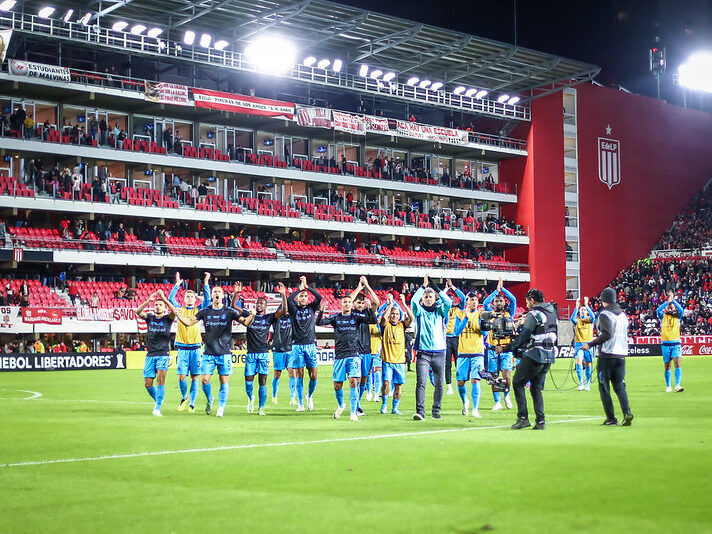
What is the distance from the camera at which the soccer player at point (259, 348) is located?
21.2m

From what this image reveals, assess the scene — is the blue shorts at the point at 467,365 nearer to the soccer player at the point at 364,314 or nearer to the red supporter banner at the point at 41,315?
the soccer player at the point at 364,314

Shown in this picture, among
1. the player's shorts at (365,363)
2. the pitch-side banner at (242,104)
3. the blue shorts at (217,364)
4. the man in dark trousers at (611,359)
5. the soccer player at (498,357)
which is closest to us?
the man in dark trousers at (611,359)

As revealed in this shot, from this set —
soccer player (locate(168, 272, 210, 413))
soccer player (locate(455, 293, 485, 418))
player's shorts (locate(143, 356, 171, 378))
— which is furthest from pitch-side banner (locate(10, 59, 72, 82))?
soccer player (locate(455, 293, 485, 418))

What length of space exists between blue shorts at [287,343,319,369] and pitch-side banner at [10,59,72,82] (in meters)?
39.4

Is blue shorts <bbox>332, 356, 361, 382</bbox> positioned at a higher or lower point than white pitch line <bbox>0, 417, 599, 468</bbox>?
higher

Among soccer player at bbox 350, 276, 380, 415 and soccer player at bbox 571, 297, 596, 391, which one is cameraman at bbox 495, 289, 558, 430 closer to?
soccer player at bbox 350, 276, 380, 415

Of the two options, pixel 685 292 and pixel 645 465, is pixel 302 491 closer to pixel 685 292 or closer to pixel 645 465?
pixel 645 465

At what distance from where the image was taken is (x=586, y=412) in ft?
67.1

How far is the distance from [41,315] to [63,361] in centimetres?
405

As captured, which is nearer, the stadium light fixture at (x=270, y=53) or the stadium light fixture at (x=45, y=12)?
the stadium light fixture at (x=45, y=12)

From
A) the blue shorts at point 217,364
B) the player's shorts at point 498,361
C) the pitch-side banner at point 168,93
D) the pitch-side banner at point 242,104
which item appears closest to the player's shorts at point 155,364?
the blue shorts at point 217,364

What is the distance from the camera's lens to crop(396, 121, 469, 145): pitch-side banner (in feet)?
237

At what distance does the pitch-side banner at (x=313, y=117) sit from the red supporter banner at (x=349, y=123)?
0.66m

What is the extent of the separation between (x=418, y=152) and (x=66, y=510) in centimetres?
7292
